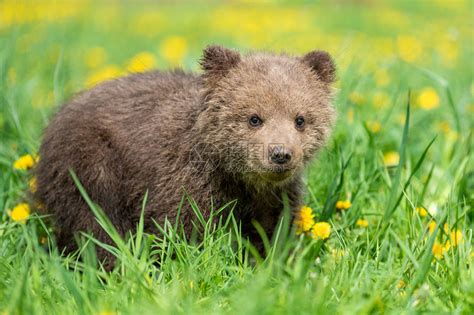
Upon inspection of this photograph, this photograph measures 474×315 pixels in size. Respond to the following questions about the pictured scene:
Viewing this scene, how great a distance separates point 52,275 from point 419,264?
186cm

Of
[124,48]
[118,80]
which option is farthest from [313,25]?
[118,80]

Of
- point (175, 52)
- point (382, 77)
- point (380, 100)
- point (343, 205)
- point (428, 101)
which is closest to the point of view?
point (343, 205)

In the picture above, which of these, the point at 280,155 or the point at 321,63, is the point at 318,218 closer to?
the point at 280,155

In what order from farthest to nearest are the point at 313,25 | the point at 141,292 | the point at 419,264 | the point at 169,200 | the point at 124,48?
the point at 313,25 → the point at 124,48 → the point at 169,200 → the point at 419,264 → the point at 141,292

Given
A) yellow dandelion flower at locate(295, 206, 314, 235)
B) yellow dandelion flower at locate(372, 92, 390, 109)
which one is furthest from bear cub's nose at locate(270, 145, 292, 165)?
yellow dandelion flower at locate(372, 92, 390, 109)

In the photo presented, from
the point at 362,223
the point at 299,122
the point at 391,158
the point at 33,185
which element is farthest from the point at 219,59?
the point at 391,158

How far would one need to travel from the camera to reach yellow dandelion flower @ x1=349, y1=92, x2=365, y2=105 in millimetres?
6078

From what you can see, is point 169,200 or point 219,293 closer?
point 219,293

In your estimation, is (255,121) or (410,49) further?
(410,49)

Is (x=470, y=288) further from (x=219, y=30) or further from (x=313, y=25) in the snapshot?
(x=313, y=25)

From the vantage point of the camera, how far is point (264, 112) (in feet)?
13.7

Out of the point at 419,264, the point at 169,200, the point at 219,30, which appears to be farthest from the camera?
the point at 219,30

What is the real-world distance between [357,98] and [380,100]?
0.41 meters

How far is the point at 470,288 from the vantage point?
3230 mm
